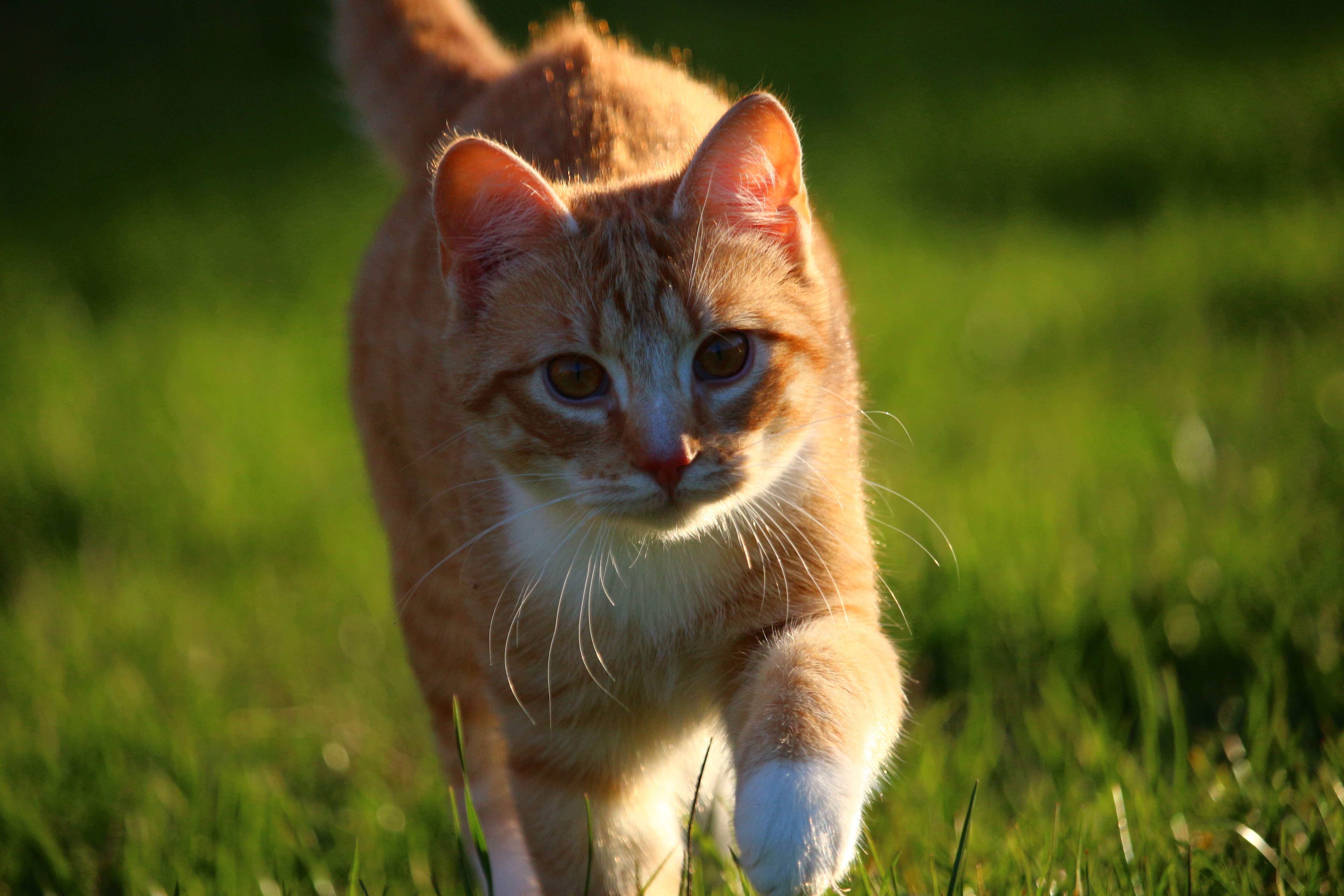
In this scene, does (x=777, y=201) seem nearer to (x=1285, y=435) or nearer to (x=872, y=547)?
(x=872, y=547)

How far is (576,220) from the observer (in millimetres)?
1947

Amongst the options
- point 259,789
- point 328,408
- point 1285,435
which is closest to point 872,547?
point 259,789

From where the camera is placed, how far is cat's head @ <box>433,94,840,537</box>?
182 cm

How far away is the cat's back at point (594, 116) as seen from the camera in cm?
231

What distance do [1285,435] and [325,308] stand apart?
170 inches

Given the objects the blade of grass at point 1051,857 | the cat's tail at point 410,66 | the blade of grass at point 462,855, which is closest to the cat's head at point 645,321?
the blade of grass at point 462,855

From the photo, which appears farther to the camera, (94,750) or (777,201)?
(94,750)

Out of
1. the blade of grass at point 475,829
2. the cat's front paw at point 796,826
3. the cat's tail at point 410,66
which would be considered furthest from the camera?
the cat's tail at point 410,66

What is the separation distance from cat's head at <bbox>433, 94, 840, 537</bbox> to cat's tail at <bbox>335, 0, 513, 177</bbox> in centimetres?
88

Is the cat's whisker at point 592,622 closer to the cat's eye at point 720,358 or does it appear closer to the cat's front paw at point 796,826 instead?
the cat's eye at point 720,358

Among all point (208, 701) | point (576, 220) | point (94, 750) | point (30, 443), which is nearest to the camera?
point (576, 220)

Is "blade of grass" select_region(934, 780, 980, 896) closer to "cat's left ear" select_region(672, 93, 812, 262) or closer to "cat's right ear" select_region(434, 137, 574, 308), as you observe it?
"cat's left ear" select_region(672, 93, 812, 262)

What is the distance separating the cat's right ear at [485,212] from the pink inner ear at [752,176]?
0.25m

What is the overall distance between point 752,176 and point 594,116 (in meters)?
0.56
